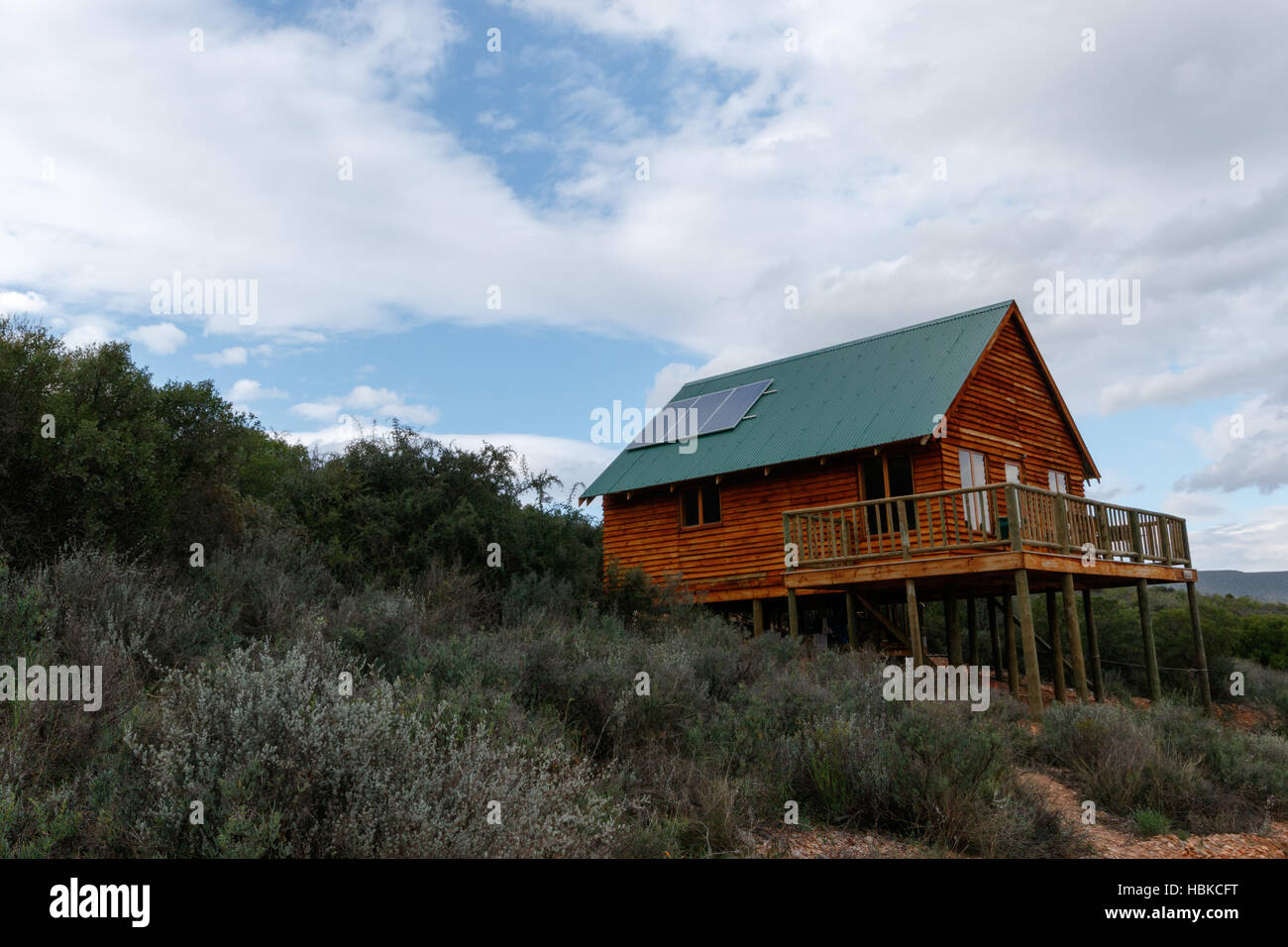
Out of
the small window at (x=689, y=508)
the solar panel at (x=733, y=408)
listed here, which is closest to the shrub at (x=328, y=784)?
the small window at (x=689, y=508)

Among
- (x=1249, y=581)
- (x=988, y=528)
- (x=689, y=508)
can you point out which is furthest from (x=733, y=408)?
(x=1249, y=581)

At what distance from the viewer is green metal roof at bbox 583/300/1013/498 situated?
19391 millimetres

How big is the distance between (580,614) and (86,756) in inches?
448

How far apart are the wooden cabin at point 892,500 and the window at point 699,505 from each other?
0.04 metres

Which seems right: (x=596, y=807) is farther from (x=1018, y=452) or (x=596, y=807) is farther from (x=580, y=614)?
(x=1018, y=452)

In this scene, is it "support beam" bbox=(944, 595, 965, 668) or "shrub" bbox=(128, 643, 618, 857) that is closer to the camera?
"shrub" bbox=(128, 643, 618, 857)

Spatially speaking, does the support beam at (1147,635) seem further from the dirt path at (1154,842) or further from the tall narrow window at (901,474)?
the dirt path at (1154,842)

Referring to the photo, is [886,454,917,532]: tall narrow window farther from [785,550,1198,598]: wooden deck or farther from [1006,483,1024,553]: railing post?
[1006,483,1024,553]: railing post

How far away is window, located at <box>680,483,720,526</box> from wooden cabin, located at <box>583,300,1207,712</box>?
36mm

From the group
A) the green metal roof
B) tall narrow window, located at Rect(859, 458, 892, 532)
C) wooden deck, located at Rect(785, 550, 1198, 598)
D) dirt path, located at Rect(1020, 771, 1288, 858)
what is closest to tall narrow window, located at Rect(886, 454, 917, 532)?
tall narrow window, located at Rect(859, 458, 892, 532)

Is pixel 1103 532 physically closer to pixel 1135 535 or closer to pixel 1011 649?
pixel 1135 535

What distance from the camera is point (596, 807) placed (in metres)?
6.73

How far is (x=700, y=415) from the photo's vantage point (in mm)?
24656
